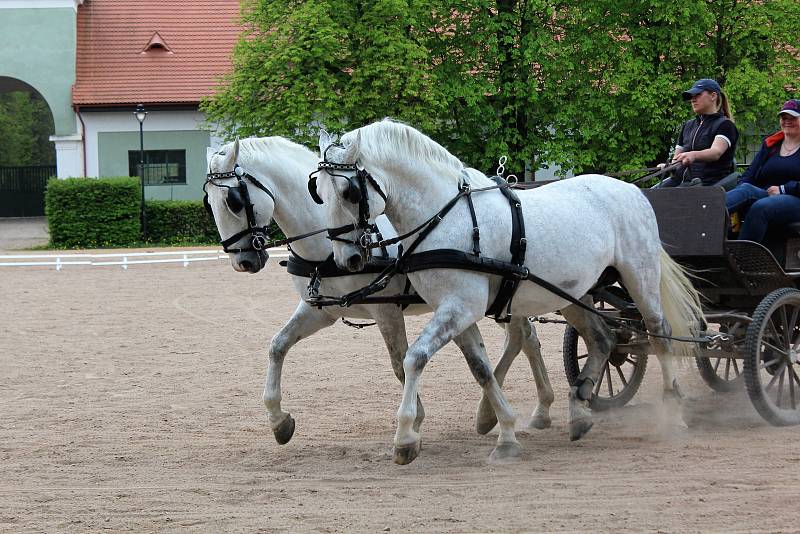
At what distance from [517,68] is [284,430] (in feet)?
63.5

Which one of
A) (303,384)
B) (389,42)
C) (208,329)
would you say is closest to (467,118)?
(389,42)

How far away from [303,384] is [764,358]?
12.8 feet

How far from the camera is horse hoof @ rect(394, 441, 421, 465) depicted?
5.51 metres

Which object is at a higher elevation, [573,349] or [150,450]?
[573,349]

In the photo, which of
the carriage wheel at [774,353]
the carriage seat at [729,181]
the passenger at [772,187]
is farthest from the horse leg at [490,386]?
the carriage seat at [729,181]

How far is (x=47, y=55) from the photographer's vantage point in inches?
1184

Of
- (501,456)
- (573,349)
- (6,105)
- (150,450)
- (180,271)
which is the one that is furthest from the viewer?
(6,105)

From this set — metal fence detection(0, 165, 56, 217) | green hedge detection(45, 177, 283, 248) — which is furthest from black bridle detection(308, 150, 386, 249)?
metal fence detection(0, 165, 56, 217)

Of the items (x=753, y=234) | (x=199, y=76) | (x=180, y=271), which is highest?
(x=199, y=76)

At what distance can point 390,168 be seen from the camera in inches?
219

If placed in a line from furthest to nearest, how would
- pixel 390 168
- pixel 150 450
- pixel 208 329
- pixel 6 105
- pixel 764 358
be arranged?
pixel 6 105 < pixel 208 329 < pixel 764 358 < pixel 150 450 < pixel 390 168

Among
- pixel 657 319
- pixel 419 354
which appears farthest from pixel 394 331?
pixel 657 319

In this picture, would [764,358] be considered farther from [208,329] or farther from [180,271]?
[180,271]

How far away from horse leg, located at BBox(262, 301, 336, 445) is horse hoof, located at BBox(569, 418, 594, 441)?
1704 millimetres
